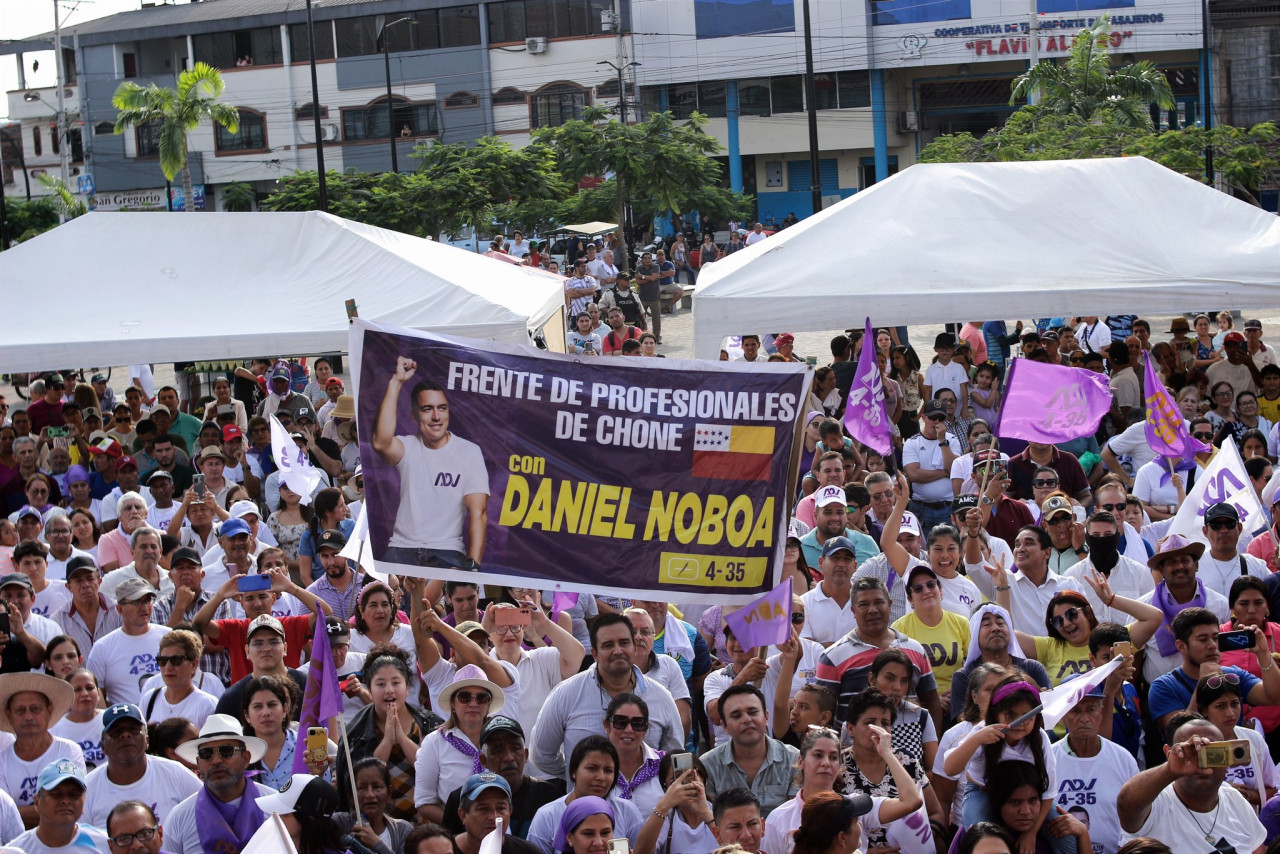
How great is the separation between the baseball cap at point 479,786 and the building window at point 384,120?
5373cm

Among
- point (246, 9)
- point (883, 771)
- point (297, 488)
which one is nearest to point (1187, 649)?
point (883, 771)

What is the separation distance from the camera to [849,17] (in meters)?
52.2

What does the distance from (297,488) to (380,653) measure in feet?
12.5

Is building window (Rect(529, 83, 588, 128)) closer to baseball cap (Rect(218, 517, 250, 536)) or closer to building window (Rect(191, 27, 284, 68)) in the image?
building window (Rect(191, 27, 284, 68))

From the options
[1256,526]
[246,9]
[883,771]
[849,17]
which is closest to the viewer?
[883,771]

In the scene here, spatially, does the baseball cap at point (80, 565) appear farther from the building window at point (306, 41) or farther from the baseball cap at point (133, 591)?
the building window at point (306, 41)

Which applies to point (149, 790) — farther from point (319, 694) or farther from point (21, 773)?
point (319, 694)

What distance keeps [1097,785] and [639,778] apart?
6.03 feet

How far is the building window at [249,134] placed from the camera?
192 feet

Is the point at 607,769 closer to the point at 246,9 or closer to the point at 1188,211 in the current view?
the point at 1188,211

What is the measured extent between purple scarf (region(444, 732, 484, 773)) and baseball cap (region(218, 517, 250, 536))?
10.5 feet

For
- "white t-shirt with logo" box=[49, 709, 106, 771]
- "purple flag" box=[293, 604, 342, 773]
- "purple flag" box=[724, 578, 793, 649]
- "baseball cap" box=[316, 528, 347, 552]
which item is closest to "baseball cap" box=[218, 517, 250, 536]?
"baseball cap" box=[316, 528, 347, 552]

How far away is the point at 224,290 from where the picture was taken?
44.2 ft

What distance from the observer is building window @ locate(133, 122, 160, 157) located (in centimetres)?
5950
